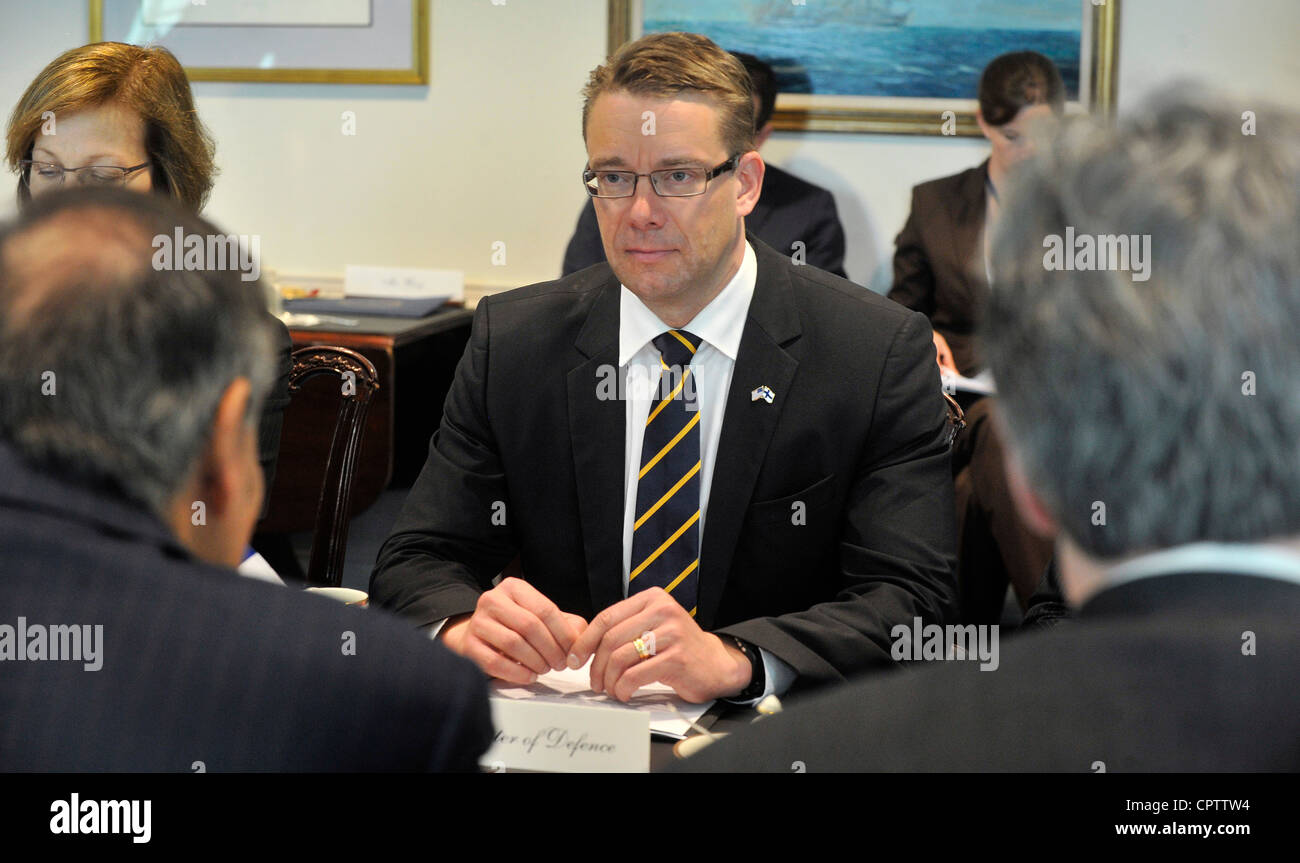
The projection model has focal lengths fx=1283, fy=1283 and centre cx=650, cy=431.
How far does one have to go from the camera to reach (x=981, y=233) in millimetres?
4066

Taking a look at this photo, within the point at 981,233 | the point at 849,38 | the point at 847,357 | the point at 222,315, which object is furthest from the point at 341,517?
the point at 849,38

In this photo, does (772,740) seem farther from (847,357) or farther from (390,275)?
(390,275)

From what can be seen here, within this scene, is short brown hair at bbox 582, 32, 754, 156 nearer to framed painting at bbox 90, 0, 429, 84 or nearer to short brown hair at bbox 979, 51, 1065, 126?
short brown hair at bbox 979, 51, 1065, 126

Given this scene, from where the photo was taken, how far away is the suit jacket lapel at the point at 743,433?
1.92 meters

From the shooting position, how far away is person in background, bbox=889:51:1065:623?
373 centimetres

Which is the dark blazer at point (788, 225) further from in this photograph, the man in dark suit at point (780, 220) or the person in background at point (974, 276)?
the person in background at point (974, 276)

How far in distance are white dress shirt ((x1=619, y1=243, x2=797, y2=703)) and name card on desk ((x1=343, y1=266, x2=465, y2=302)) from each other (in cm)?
275

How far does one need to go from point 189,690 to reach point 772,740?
396 millimetres

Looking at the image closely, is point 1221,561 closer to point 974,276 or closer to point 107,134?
point 107,134

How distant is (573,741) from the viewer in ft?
4.35

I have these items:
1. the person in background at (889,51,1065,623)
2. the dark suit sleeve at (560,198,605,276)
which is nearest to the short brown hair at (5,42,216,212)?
the dark suit sleeve at (560,198,605,276)
